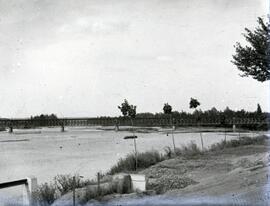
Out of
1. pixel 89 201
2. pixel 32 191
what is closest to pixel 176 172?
pixel 89 201

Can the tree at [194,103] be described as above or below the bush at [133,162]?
above

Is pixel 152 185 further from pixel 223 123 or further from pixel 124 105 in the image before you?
pixel 124 105

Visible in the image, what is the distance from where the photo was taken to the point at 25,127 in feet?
333

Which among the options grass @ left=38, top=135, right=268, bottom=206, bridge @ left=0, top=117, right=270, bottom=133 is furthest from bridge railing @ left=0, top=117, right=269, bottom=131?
grass @ left=38, top=135, right=268, bottom=206

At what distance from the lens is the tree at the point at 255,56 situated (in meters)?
18.6

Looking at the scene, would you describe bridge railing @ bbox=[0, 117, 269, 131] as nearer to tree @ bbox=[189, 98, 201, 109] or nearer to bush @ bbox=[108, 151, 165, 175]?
tree @ bbox=[189, 98, 201, 109]

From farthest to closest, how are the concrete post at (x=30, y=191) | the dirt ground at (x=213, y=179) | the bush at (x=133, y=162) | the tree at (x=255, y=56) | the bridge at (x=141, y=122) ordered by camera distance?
the bridge at (x=141, y=122) < the bush at (x=133, y=162) < the tree at (x=255, y=56) < the dirt ground at (x=213, y=179) < the concrete post at (x=30, y=191)

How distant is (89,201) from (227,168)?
32.1 ft

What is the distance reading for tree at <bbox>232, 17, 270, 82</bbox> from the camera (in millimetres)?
18641

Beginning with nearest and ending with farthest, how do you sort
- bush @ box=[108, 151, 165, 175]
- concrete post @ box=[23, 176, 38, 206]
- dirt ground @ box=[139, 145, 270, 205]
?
concrete post @ box=[23, 176, 38, 206] < dirt ground @ box=[139, 145, 270, 205] < bush @ box=[108, 151, 165, 175]

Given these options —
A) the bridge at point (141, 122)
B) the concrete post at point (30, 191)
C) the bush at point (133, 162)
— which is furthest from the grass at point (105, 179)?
the bridge at point (141, 122)

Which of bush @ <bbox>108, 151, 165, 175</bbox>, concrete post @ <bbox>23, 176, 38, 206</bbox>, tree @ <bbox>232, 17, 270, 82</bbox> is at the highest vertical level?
tree @ <bbox>232, 17, 270, 82</bbox>

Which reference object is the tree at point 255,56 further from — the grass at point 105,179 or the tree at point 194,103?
the tree at point 194,103

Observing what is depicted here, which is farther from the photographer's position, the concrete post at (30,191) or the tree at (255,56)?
the tree at (255,56)
